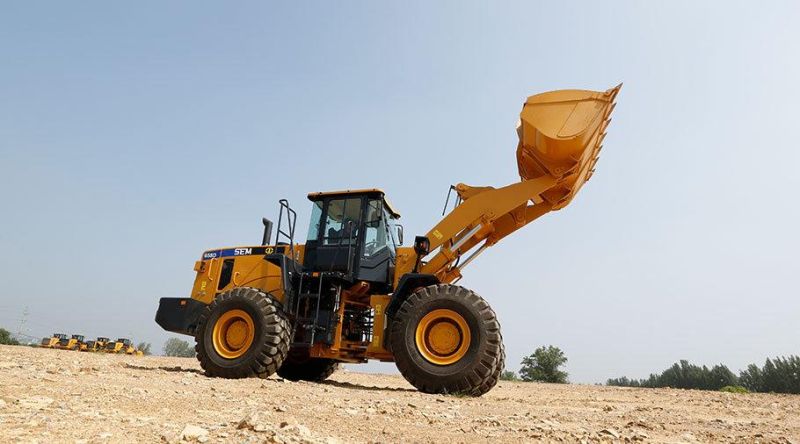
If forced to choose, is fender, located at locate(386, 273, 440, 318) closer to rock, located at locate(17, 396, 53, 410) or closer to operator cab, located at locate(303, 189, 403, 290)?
operator cab, located at locate(303, 189, 403, 290)

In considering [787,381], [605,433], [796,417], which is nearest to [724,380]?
[787,381]

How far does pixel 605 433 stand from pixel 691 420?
2286 millimetres

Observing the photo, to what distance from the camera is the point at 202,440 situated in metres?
2.95

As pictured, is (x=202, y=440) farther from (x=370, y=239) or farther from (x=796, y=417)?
(x=796, y=417)

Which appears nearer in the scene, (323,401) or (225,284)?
(323,401)

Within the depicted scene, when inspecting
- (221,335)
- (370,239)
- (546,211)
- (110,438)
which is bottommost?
(110,438)

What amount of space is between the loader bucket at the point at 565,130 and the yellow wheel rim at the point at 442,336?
2.99m

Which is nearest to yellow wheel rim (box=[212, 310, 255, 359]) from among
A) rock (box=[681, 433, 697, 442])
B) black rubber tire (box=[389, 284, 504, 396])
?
black rubber tire (box=[389, 284, 504, 396])

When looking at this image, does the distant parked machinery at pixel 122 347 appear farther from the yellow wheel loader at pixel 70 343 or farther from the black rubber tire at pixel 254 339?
the black rubber tire at pixel 254 339

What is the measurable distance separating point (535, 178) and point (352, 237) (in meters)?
3.45

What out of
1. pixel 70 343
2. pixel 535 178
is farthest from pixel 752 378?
→ pixel 70 343

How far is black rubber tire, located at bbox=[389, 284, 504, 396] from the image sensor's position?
6898mm

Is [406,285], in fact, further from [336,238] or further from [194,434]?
[194,434]

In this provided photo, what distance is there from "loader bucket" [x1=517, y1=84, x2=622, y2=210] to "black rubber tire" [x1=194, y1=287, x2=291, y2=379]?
5.13 meters
